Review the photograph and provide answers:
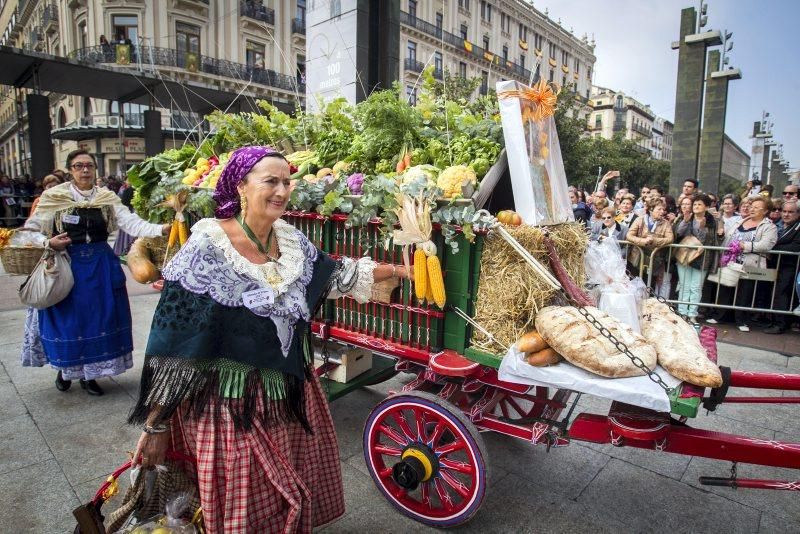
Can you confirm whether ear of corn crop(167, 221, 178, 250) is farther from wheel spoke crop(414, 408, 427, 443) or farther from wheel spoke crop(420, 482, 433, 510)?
wheel spoke crop(420, 482, 433, 510)

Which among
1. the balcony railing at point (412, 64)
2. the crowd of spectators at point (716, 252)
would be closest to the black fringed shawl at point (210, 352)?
the crowd of spectators at point (716, 252)

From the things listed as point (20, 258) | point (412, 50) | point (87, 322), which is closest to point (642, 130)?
point (412, 50)

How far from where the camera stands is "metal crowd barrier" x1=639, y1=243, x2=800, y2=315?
6465 millimetres

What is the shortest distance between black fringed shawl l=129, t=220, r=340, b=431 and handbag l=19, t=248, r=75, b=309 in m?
2.59

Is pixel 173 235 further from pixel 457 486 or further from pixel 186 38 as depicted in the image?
pixel 186 38

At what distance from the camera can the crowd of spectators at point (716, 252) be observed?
6527 mm

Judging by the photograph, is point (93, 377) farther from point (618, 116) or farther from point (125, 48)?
point (618, 116)

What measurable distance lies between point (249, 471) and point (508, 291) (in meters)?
1.50

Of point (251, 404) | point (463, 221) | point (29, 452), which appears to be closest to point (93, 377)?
point (29, 452)

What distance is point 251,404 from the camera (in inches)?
77.0

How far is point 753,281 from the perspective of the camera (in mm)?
6816

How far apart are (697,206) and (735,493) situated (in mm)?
5024

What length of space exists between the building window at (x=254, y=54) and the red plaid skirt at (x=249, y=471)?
32062 mm

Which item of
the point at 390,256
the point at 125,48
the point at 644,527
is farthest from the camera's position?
the point at 125,48
